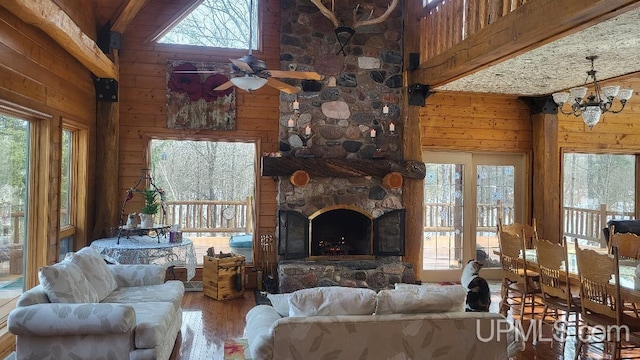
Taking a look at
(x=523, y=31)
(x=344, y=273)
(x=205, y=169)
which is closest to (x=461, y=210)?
(x=344, y=273)

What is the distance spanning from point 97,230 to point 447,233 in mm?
4975

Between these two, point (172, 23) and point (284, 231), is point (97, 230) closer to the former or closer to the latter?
point (284, 231)

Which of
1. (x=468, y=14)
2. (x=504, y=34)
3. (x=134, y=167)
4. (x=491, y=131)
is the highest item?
(x=468, y=14)

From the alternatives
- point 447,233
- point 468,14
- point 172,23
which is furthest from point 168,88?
point 447,233

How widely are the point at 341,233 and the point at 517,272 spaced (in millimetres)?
2406

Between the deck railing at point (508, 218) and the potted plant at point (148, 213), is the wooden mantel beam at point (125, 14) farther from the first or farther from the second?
the deck railing at point (508, 218)

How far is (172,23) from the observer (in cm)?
618

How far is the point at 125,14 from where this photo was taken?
5559 millimetres

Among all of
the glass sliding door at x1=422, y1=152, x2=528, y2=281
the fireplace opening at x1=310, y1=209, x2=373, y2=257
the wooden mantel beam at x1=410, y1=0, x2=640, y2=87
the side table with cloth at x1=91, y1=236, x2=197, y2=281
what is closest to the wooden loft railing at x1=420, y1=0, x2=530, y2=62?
the wooden mantel beam at x1=410, y1=0, x2=640, y2=87

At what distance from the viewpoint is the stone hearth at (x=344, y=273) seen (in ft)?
19.4

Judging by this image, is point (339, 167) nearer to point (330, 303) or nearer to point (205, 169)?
point (205, 169)

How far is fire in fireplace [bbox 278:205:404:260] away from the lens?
6.11 meters

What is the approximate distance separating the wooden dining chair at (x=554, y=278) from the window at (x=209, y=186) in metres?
3.74

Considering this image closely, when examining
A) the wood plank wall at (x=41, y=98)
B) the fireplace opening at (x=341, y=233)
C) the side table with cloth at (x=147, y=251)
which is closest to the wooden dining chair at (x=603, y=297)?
the fireplace opening at (x=341, y=233)
